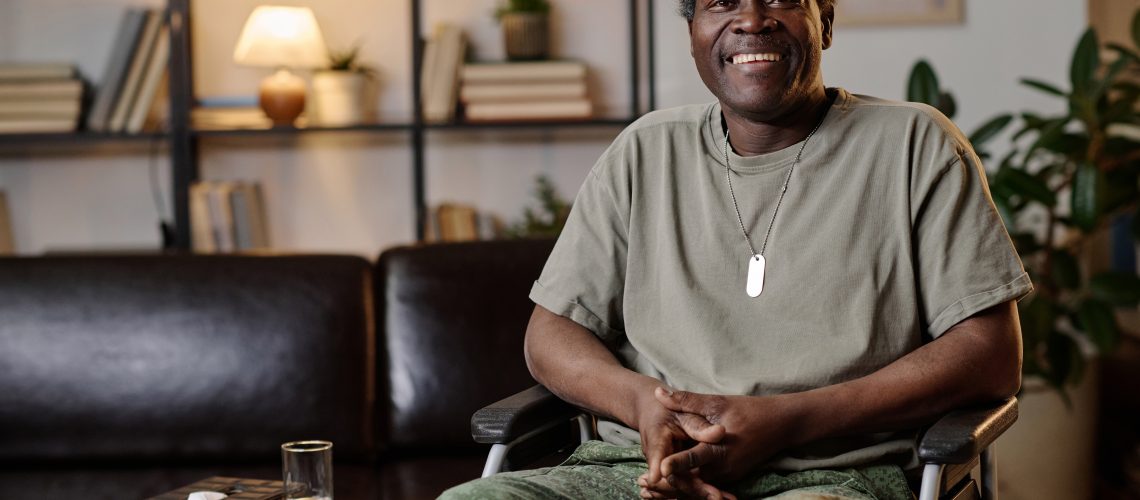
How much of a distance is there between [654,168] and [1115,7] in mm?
2855

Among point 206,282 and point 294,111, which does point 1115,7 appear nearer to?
point 294,111

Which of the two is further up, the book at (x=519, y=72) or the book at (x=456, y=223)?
the book at (x=519, y=72)

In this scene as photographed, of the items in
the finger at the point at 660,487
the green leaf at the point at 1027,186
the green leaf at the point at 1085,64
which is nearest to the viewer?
the finger at the point at 660,487

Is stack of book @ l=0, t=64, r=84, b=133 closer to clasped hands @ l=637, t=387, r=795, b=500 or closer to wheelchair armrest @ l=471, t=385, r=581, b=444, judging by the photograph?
wheelchair armrest @ l=471, t=385, r=581, b=444

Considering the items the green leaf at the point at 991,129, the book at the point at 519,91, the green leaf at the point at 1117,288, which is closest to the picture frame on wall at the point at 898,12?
the green leaf at the point at 991,129

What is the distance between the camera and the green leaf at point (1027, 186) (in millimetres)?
2744

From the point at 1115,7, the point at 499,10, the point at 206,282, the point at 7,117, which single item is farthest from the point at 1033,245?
the point at 7,117

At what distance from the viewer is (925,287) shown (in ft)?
5.20

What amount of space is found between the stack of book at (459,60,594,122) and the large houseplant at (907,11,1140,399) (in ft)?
3.64

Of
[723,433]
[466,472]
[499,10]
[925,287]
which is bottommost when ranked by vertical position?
[466,472]

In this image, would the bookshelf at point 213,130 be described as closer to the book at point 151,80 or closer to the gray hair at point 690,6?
the book at point 151,80

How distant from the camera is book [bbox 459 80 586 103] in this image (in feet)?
11.9

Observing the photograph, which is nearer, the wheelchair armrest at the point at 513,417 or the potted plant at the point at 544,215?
the wheelchair armrest at the point at 513,417

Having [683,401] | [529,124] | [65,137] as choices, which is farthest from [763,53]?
[65,137]
